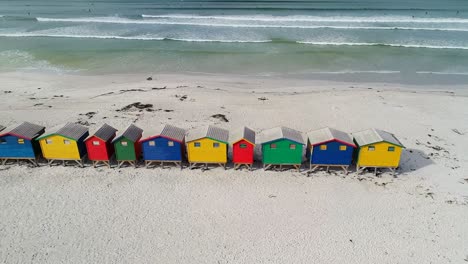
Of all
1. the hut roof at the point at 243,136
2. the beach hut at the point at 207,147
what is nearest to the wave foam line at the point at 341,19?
the hut roof at the point at 243,136

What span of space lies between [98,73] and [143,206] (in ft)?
67.9

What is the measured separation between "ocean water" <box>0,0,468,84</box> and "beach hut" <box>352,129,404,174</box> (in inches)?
589

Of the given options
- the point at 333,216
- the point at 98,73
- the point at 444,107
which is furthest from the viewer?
the point at 98,73

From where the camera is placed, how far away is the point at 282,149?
51.8ft

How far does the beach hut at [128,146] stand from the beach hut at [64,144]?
1678 millimetres

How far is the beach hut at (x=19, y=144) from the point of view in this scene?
Answer: 626 inches

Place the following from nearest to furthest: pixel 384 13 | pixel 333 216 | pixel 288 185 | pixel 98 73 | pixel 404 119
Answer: pixel 333 216, pixel 288 185, pixel 404 119, pixel 98 73, pixel 384 13

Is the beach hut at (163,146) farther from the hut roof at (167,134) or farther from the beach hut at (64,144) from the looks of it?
the beach hut at (64,144)

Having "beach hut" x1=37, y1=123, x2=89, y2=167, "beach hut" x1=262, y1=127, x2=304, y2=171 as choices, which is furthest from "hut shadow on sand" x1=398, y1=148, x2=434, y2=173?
"beach hut" x1=37, y1=123, x2=89, y2=167

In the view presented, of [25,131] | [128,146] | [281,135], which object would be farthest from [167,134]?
[25,131]

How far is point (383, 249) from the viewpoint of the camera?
39.8 feet

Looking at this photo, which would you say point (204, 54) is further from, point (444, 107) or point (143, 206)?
point (143, 206)

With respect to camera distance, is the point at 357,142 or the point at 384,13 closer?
the point at 357,142

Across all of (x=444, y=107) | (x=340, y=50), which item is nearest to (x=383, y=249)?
(x=444, y=107)
